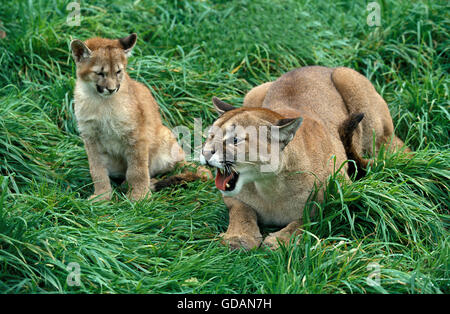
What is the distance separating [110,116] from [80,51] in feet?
2.27

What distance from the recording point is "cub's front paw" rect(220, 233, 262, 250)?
5342mm

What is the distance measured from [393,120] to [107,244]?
4131 millimetres

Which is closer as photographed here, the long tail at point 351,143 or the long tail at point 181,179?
the long tail at point 351,143

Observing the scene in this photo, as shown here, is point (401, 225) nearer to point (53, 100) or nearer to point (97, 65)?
point (97, 65)

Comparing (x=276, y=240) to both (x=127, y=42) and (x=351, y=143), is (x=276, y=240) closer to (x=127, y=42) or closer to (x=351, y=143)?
(x=351, y=143)

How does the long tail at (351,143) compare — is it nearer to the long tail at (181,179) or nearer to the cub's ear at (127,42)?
the long tail at (181,179)

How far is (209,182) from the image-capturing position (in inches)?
263

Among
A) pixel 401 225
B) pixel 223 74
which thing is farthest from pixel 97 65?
pixel 401 225

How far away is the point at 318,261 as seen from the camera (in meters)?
4.83

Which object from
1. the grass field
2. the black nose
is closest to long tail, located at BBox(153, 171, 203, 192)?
the grass field

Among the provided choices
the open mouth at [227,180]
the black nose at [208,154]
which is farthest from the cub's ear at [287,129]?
the black nose at [208,154]

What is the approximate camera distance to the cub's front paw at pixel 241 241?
5.34 m

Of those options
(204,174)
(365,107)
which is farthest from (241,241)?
(365,107)

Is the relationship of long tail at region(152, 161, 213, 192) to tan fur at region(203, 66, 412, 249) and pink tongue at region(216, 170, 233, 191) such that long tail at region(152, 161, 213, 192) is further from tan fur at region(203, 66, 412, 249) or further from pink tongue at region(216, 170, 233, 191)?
pink tongue at region(216, 170, 233, 191)
